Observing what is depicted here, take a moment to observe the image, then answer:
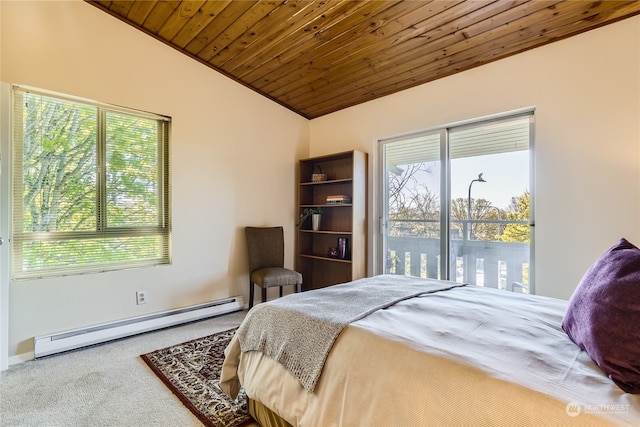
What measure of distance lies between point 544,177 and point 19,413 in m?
3.76

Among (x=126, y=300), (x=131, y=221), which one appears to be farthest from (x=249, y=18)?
(x=126, y=300)

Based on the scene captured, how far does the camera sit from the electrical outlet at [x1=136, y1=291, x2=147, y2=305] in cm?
283

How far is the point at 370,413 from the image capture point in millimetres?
1014

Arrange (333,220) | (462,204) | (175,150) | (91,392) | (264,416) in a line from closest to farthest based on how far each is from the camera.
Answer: (264,416), (91,392), (462,204), (175,150), (333,220)

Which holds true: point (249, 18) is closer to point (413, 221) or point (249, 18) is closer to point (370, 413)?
point (413, 221)

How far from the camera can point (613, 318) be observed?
926 mm

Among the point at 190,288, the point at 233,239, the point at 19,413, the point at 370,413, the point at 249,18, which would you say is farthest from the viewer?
the point at 233,239

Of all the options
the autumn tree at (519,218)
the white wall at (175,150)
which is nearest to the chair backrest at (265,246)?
the white wall at (175,150)

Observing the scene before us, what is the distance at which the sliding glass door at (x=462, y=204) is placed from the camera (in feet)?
8.66

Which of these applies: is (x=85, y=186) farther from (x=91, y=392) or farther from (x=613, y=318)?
(x=613, y=318)

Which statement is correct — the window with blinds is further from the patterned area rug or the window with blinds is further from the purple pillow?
the purple pillow

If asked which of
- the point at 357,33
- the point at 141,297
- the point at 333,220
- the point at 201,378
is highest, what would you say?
the point at 357,33

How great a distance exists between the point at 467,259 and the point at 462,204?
0.53 m

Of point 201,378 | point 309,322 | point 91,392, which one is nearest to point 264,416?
point 309,322
